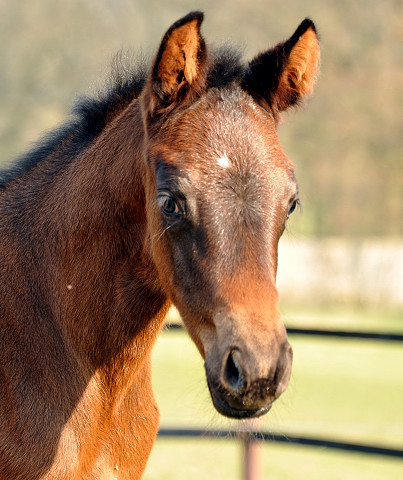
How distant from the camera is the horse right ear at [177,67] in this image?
2684 mm

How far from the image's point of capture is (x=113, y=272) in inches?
115

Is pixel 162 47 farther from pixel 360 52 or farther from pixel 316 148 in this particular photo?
pixel 360 52

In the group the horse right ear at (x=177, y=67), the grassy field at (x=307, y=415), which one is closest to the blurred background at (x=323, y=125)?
the grassy field at (x=307, y=415)

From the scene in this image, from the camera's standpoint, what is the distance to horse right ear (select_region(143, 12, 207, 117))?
8.80 ft

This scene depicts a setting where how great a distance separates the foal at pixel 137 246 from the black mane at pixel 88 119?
0.01m

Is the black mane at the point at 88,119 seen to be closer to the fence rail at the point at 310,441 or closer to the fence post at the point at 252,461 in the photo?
the fence rail at the point at 310,441

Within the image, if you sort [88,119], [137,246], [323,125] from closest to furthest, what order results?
[137,246] < [88,119] < [323,125]

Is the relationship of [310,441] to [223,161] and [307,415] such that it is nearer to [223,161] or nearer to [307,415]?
[223,161]

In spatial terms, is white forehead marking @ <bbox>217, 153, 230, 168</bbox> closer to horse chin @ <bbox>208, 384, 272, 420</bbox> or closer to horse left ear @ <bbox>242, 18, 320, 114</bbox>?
horse left ear @ <bbox>242, 18, 320, 114</bbox>

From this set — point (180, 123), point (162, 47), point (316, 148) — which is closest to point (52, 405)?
point (180, 123)

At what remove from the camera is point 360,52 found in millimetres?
32406

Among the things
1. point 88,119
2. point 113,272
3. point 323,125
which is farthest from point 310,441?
point 323,125

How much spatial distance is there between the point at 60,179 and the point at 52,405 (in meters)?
1.02

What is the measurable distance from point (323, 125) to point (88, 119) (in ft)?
93.5
